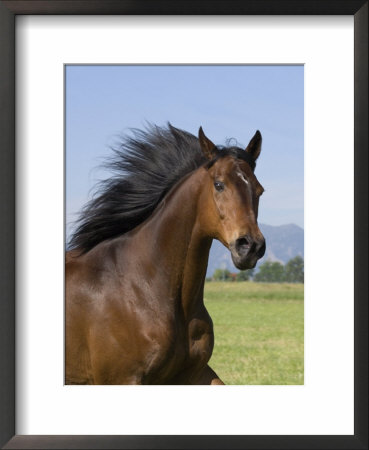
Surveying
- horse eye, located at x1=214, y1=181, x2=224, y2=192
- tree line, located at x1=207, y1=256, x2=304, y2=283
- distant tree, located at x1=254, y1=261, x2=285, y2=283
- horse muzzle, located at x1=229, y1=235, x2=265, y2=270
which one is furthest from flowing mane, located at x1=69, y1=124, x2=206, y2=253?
distant tree, located at x1=254, y1=261, x2=285, y2=283

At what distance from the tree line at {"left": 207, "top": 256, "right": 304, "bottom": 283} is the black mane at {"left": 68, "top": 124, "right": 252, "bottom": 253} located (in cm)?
1028

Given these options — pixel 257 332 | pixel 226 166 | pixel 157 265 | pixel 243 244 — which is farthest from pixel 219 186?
pixel 257 332

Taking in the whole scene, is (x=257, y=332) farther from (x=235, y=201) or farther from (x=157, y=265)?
(x=235, y=201)

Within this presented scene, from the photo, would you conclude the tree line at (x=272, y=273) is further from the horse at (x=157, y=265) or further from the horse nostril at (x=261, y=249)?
the horse nostril at (x=261, y=249)

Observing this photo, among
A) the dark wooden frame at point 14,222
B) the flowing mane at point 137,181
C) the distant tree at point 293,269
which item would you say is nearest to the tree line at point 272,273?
the distant tree at point 293,269

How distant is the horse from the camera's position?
3809 millimetres

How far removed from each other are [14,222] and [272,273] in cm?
1251

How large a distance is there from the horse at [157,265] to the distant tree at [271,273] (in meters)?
11.2

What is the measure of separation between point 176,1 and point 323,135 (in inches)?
37.1

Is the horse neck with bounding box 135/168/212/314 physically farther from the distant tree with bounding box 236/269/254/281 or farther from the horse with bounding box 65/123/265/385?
the distant tree with bounding box 236/269/254/281

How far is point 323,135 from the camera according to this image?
330 cm

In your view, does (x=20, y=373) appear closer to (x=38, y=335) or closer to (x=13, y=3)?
(x=38, y=335)

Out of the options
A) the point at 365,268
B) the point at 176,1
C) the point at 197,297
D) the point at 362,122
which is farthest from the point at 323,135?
the point at 197,297

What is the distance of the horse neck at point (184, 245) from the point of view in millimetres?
3971
